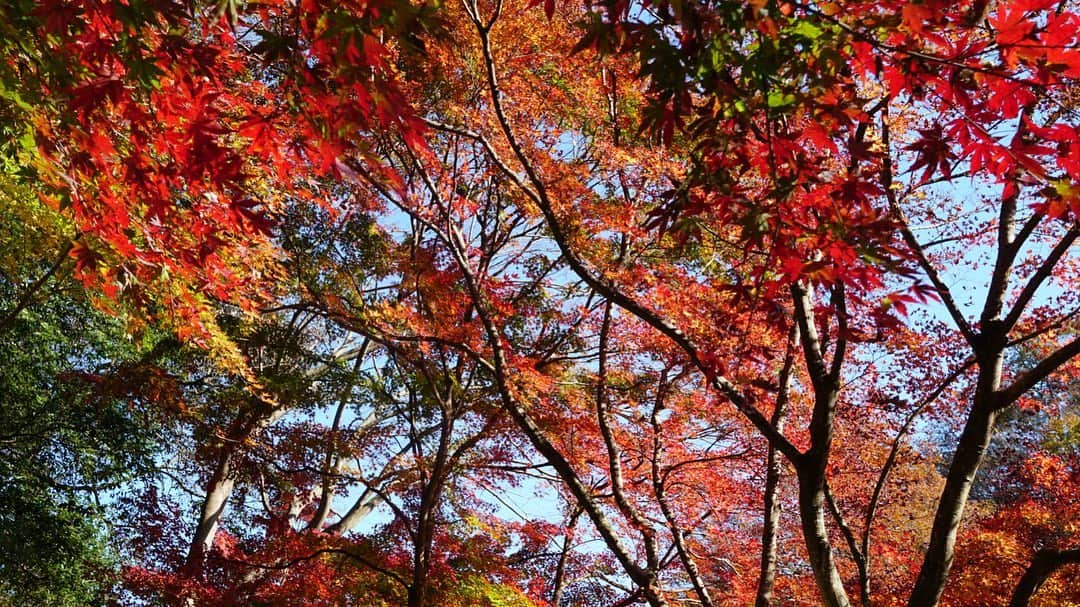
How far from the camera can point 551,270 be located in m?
9.53

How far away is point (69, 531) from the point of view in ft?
34.1

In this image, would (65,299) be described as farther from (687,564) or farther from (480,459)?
(687,564)

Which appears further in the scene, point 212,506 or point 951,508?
point 212,506

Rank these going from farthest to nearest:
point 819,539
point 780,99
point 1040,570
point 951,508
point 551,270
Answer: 1. point 551,270
2. point 1040,570
3. point 951,508
4. point 819,539
5. point 780,99

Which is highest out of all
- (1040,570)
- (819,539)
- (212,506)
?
(212,506)

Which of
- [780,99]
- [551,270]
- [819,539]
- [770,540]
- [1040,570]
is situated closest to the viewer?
[780,99]

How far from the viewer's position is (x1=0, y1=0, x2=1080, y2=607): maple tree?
7.14 ft

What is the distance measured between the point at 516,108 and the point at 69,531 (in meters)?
8.52

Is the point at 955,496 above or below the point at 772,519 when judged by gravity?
below

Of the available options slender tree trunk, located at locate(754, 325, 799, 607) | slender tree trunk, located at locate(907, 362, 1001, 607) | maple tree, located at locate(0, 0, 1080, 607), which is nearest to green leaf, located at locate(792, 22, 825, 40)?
maple tree, located at locate(0, 0, 1080, 607)

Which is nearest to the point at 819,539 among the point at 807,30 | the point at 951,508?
the point at 951,508

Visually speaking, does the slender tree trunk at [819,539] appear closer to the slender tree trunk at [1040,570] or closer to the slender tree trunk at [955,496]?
the slender tree trunk at [955,496]

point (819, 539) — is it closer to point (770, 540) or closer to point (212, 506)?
point (770, 540)

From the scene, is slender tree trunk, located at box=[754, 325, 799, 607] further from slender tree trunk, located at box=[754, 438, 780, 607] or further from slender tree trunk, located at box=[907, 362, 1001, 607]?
slender tree trunk, located at box=[907, 362, 1001, 607]
